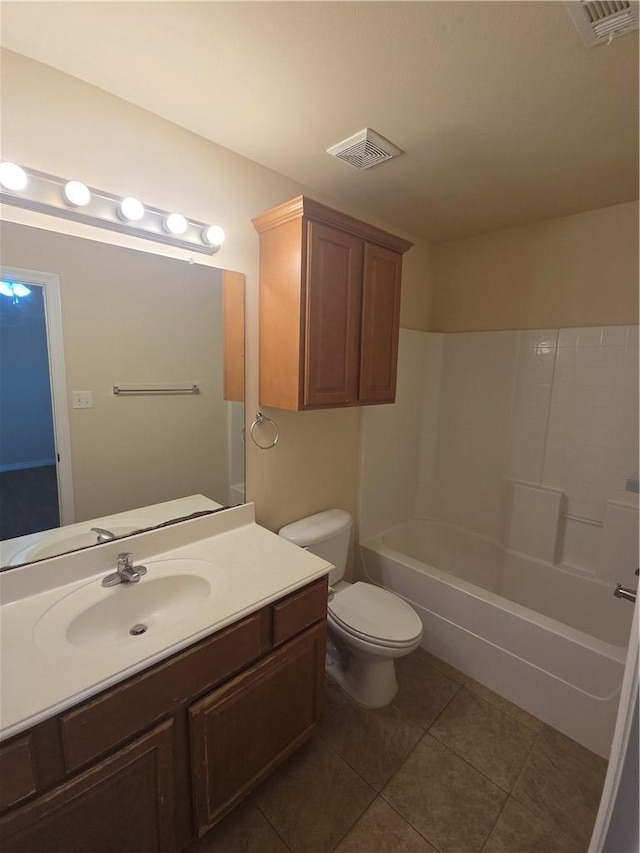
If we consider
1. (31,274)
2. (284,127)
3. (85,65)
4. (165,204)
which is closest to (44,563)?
(31,274)

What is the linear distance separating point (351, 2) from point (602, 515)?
2432 mm

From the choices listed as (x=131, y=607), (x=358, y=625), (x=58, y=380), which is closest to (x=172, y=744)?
(x=131, y=607)

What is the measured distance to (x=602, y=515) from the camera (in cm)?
211

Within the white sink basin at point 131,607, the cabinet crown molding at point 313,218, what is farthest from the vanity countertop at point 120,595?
the cabinet crown molding at point 313,218

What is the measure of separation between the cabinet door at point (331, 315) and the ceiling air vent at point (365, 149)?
0.30 meters

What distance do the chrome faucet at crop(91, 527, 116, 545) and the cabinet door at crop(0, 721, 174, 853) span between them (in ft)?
1.99

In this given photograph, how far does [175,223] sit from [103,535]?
1137 mm

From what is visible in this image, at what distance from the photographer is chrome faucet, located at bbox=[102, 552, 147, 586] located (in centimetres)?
124

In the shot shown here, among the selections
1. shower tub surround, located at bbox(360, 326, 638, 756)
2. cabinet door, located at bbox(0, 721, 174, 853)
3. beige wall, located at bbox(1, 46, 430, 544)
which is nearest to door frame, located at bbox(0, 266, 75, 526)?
beige wall, located at bbox(1, 46, 430, 544)

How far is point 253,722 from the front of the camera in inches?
48.8

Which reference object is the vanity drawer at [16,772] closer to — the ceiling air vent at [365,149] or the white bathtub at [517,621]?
the white bathtub at [517,621]

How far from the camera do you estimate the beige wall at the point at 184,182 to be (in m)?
1.13

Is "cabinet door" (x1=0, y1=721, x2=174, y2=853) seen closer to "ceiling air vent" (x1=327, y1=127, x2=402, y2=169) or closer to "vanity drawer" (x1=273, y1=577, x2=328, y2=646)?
"vanity drawer" (x1=273, y1=577, x2=328, y2=646)

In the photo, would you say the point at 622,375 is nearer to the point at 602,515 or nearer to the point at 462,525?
the point at 602,515
